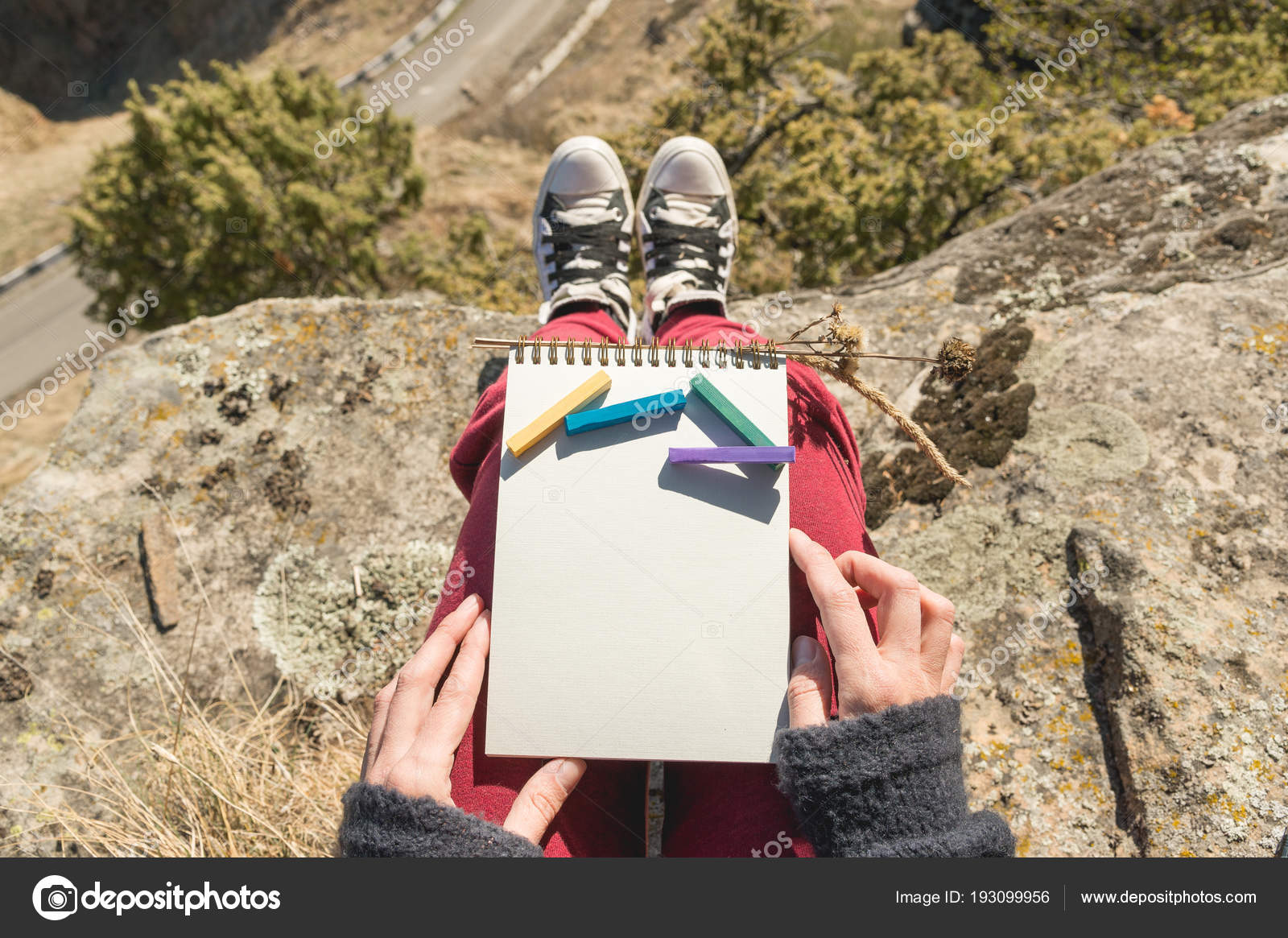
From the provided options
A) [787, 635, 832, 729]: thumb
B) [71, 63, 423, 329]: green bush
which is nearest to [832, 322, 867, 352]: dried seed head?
[787, 635, 832, 729]: thumb

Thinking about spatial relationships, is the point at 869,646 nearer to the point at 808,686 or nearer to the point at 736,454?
the point at 808,686

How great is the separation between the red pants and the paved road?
1394 cm

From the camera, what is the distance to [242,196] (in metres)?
5.45

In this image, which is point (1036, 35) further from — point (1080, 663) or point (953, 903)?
point (953, 903)

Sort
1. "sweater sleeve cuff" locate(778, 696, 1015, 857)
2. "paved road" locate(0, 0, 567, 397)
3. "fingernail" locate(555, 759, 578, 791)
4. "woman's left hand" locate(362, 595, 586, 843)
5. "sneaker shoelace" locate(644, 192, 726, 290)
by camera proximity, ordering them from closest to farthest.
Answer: "sweater sleeve cuff" locate(778, 696, 1015, 857) → "woman's left hand" locate(362, 595, 586, 843) → "fingernail" locate(555, 759, 578, 791) → "sneaker shoelace" locate(644, 192, 726, 290) → "paved road" locate(0, 0, 567, 397)

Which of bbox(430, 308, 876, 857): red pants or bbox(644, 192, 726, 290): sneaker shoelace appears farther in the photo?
bbox(644, 192, 726, 290): sneaker shoelace

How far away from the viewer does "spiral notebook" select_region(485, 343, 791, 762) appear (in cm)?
169

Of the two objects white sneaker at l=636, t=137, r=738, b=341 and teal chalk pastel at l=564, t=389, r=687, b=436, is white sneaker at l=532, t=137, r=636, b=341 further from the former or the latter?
teal chalk pastel at l=564, t=389, r=687, b=436

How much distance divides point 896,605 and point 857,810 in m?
0.46

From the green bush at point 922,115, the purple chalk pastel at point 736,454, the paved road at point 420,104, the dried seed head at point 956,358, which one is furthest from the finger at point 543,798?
the paved road at point 420,104

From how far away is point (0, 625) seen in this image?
2.47m

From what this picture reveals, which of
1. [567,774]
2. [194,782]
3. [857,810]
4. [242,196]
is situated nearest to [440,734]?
[567,774]

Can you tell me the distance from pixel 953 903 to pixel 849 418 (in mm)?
1700

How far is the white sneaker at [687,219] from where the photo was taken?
307 centimetres
